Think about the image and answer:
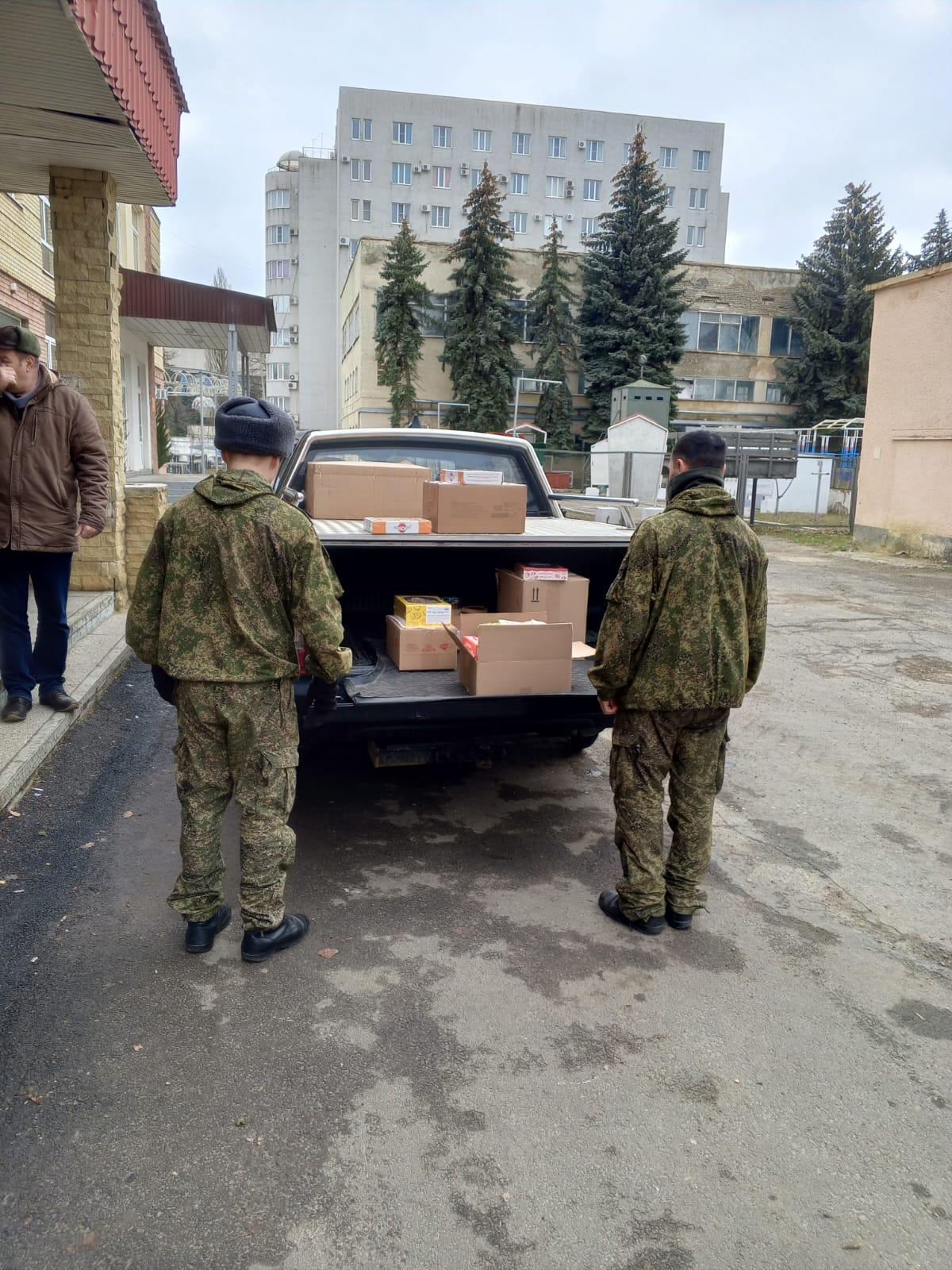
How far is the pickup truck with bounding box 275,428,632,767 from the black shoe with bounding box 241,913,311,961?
0.83 metres

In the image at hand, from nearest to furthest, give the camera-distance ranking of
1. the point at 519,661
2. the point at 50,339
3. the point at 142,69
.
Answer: the point at 519,661 → the point at 142,69 → the point at 50,339

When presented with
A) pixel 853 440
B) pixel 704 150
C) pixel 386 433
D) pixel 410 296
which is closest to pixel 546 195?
pixel 704 150

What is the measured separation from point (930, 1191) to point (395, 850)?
244 cm

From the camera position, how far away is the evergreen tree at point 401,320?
40.1m

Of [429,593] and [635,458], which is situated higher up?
[635,458]

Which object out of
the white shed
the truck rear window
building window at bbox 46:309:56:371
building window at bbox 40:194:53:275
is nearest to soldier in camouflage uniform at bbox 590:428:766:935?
the truck rear window

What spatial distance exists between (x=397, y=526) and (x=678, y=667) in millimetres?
1530

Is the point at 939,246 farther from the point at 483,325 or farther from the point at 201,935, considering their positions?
the point at 201,935

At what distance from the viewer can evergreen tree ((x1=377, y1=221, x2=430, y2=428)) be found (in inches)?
1580

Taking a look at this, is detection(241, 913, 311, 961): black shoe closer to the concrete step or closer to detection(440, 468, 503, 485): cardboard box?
the concrete step

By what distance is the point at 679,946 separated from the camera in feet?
11.0

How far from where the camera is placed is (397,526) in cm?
412

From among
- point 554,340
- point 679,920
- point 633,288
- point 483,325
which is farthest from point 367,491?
point 554,340

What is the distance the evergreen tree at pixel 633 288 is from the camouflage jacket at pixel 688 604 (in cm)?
3776
